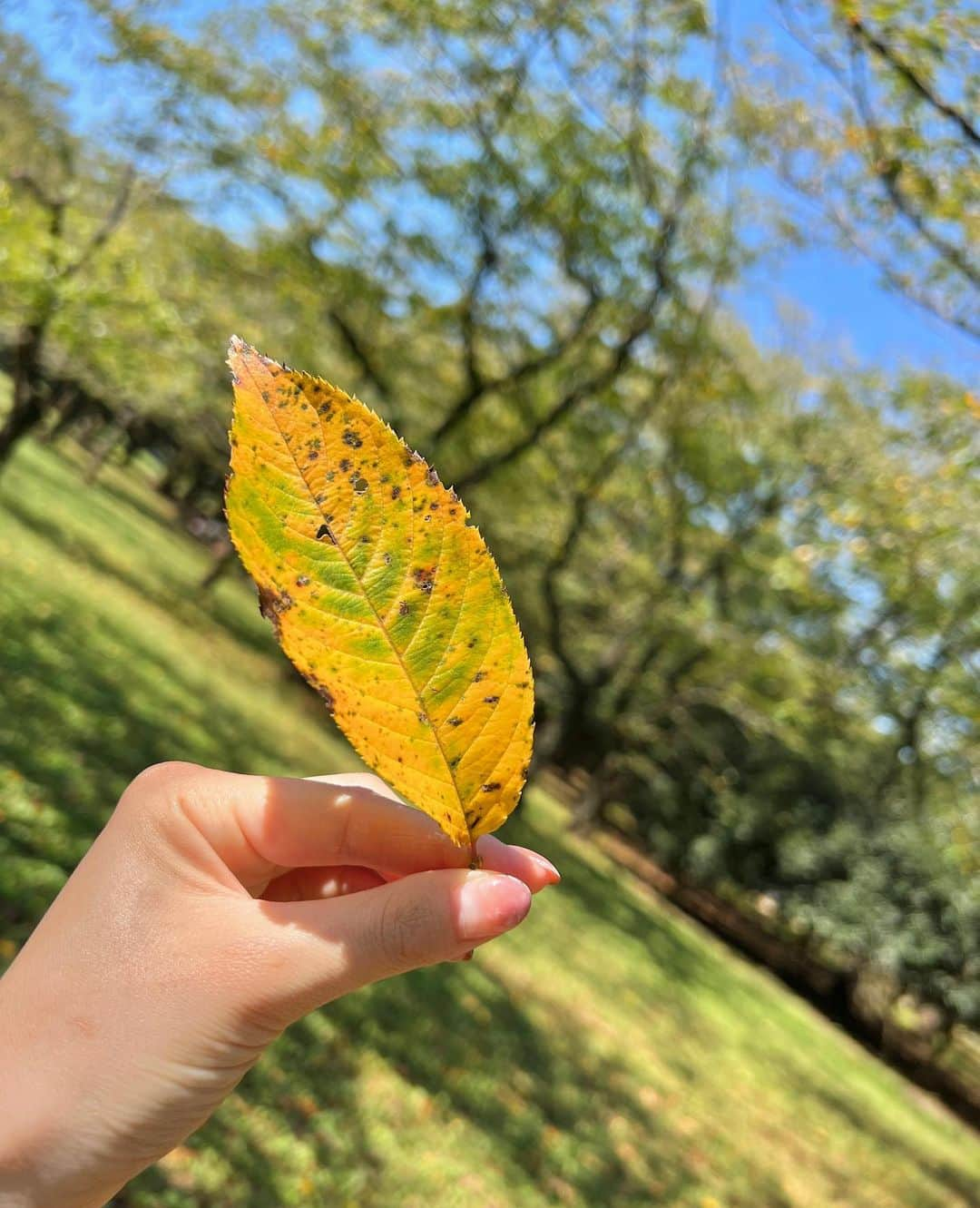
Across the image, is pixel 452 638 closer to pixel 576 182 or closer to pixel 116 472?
pixel 576 182

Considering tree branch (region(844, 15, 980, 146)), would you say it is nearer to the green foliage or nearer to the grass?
the green foliage

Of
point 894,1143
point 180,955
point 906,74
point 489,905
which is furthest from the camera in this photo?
point 894,1143

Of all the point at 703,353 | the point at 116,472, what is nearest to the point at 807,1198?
the point at 703,353

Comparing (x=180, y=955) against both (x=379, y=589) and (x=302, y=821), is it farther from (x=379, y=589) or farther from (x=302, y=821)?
(x=379, y=589)

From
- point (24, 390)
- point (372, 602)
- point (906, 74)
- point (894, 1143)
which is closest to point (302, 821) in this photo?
point (372, 602)

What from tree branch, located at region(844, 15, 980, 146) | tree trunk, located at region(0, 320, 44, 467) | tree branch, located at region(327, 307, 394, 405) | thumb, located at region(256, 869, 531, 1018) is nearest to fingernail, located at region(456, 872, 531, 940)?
thumb, located at region(256, 869, 531, 1018)

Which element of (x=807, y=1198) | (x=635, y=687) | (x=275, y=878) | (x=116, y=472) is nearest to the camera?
(x=275, y=878)
